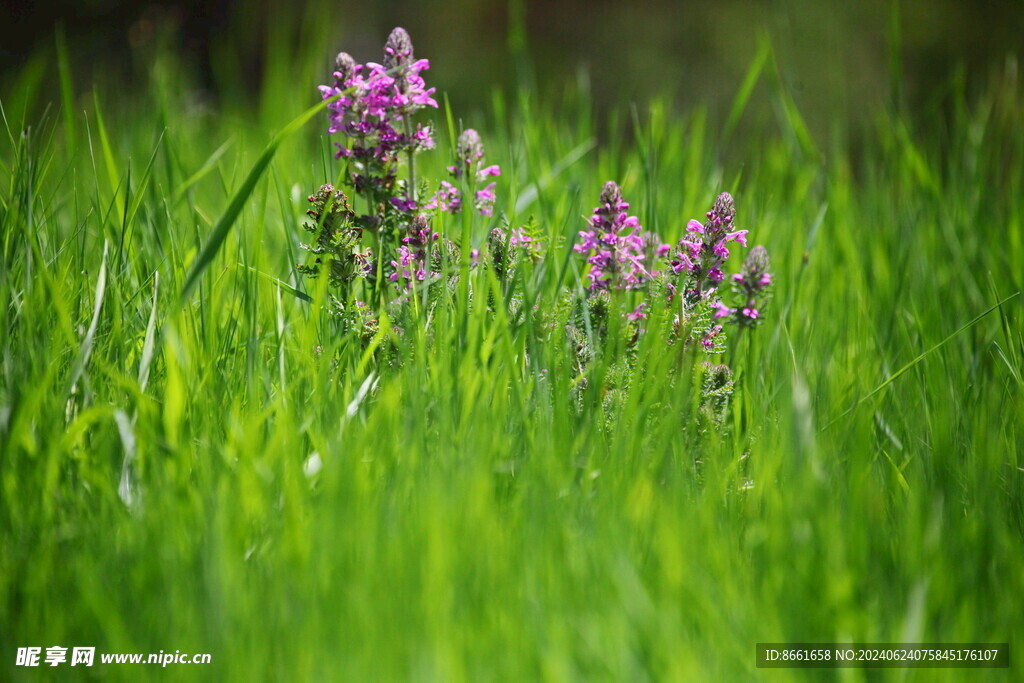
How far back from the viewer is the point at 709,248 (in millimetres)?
1540

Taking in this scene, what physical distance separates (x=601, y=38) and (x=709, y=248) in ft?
14.2

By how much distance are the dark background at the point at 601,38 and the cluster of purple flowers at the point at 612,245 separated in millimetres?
3305

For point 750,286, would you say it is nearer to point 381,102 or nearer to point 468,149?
point 468,149

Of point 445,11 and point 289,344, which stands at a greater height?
point 445,11

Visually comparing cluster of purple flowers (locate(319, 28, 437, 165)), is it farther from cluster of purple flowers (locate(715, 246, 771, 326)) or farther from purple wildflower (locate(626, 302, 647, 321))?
cluster of purple flowers (locate(715, 246, 771, 326))

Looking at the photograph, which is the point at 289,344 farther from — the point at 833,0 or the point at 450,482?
the point at 833,0

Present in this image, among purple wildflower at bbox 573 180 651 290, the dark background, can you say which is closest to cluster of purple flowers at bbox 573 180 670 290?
purple wildflower at bbox 573 180 651 290

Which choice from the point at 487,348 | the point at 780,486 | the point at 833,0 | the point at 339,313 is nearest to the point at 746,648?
the point at 780,486

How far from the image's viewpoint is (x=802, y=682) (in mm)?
936

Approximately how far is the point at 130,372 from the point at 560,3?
4.85m

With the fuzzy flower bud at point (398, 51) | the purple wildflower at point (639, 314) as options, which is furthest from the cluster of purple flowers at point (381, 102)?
the purple wildflower at point (639, 314)

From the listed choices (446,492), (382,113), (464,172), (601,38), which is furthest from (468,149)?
(601,38)

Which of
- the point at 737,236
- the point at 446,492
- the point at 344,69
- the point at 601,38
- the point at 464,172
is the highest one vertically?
the point at 601,38

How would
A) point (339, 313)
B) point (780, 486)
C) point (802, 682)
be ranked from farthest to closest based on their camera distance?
point (339, 313) < point (780, 486) < point (802, 682)
